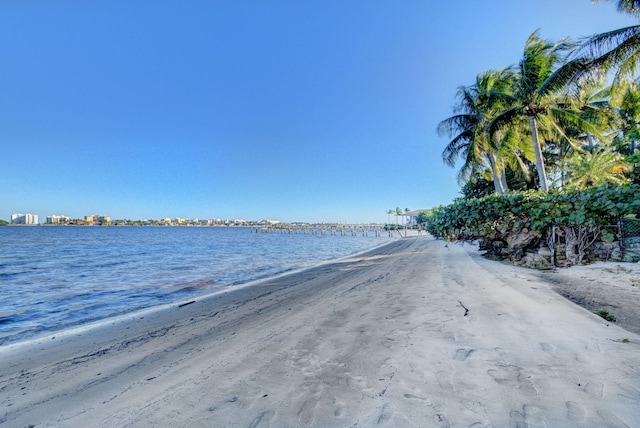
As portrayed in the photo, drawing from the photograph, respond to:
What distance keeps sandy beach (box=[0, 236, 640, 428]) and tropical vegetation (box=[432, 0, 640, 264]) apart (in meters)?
4.19

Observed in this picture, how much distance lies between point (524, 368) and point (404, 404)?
1.48 metres

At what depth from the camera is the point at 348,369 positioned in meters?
2.95

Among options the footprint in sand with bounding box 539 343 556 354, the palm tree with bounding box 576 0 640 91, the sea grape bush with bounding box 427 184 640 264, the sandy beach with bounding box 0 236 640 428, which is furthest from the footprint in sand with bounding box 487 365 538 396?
the palm tree with bounding box 576 0 640 91

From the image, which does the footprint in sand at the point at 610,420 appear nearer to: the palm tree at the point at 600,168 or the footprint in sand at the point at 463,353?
the footprint in sand at the point at 463,353

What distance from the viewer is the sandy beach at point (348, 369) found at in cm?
222

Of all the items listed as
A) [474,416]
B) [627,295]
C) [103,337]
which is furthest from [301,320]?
[627,295]

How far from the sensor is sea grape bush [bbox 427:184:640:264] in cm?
726

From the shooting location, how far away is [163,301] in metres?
8.20

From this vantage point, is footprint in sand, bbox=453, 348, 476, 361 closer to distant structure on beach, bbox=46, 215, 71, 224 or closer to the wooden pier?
the wooden pier

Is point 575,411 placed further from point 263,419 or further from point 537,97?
point 537,97

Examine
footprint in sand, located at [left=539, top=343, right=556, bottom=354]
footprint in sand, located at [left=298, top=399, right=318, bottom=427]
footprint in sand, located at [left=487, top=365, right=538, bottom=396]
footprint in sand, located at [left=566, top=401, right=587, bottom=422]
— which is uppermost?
footprint in sand, located at [left=539, top=343, right=556, bottom=354]

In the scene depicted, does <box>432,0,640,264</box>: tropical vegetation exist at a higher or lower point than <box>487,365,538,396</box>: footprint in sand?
higher

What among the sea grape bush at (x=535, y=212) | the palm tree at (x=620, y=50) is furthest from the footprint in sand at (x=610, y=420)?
the palm tree at (x=620, y=50)

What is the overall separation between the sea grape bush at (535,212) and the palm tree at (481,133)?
804 centimetres
